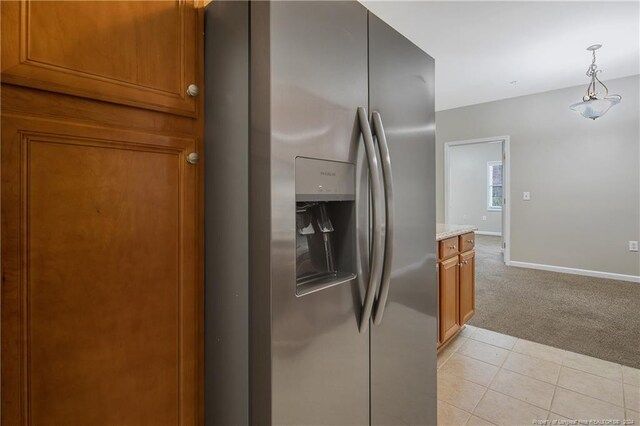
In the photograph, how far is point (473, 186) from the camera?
30.3 ft

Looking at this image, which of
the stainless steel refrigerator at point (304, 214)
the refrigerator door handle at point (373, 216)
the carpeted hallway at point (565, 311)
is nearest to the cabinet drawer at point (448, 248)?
the stainless steel refrigerator at point (304, 214)

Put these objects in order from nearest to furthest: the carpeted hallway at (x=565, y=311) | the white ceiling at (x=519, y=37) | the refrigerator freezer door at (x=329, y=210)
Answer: the refrigerator freezer door at (x=329, y=210) → the carpeted hallway at (x=565, y=311) → the white ceiling at (x=519, y=37)

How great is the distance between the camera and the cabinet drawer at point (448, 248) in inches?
82.4

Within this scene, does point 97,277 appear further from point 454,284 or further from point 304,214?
point 454,284

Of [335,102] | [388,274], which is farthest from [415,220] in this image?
[335,102]

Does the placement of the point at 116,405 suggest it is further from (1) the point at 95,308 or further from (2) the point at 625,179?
(2) the point at 625,179

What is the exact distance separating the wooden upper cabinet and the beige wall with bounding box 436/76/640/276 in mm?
5281

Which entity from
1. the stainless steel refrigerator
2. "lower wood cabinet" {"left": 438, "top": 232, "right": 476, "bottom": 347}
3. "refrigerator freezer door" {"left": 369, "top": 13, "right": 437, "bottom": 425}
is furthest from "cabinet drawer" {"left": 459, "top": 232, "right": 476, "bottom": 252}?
the stainless steel refrigerator

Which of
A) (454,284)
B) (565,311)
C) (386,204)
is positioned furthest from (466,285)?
(386,204)

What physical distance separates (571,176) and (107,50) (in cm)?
554

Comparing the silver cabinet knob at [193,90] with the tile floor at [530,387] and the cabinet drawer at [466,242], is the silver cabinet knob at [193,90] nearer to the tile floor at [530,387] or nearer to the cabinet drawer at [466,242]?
the tile floor at [530,387]

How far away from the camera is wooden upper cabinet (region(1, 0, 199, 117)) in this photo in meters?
0.68

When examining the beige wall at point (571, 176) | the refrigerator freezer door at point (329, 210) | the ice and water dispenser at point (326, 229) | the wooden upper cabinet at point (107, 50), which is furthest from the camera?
the beige wall at point (571, 176)

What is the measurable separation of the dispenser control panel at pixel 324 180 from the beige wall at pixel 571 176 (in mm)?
4948
